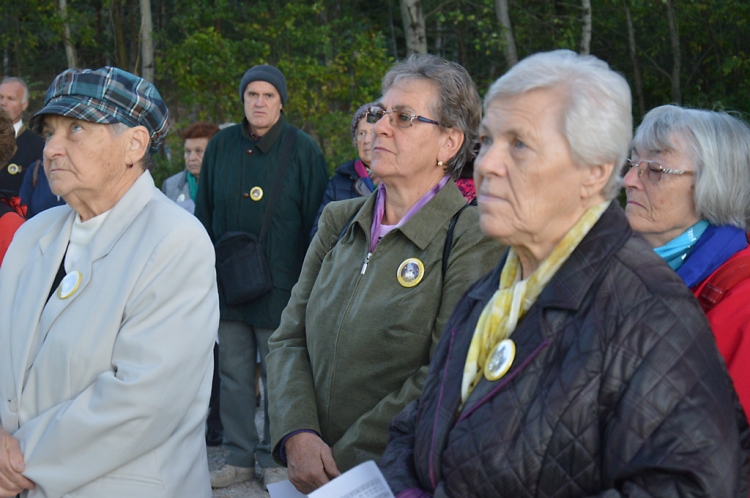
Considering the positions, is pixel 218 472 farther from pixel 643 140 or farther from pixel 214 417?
pixel 643 140

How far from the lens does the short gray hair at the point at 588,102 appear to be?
188 cm

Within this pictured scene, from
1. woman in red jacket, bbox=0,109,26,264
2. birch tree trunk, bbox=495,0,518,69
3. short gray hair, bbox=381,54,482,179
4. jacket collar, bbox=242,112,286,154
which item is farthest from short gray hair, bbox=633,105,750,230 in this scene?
birch tree trunk, bbox=495,0,518,69

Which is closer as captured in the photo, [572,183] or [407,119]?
[572,183]

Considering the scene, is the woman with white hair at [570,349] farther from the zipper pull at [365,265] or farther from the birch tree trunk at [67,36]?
the birch tree trunk at [67,36]

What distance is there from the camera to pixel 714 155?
2.88 meters

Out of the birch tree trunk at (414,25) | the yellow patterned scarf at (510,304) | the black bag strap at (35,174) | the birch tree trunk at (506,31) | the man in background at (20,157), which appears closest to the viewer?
the yellow patterned scarf at (510,304)

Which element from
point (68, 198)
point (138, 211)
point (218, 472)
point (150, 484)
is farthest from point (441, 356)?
point (218, 472)

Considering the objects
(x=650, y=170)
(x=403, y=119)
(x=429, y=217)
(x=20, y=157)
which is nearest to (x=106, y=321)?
(x=429, y=217)

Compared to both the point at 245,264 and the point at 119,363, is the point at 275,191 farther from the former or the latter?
the point at 119,363

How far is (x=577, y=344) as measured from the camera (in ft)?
5.82

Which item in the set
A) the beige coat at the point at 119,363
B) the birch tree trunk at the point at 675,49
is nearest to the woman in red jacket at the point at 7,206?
the beige coat at the point at 119,363

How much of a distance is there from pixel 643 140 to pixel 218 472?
11.0 ft

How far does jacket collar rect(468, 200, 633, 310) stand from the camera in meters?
1.83

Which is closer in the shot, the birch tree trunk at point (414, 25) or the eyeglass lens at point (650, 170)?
the eyeglass lens at point (650, 170)
